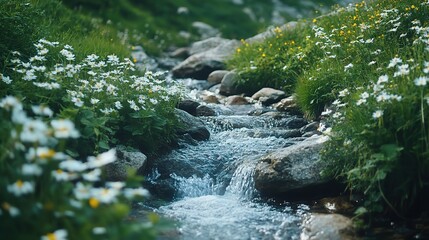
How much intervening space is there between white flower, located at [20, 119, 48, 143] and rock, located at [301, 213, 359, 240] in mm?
2381

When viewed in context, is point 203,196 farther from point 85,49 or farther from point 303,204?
point 85,49

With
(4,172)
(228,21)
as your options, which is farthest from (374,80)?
(228,21)

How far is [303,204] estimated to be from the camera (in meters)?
5.24

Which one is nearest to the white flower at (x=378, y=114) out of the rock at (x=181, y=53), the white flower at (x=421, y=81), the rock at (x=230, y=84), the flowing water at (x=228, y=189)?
the white flower at (x=421, y=81)

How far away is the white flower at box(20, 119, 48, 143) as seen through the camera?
2.80 m

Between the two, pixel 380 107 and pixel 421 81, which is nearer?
pixel 421 81

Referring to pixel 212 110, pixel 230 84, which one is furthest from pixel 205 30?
A: pixel 212 110

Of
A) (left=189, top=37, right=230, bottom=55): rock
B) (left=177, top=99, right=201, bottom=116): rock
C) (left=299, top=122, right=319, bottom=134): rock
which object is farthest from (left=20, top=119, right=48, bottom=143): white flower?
(left=189, top=37, right=230, bottom=55): rock

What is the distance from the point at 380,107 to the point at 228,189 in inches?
75.4

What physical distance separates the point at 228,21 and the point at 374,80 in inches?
467

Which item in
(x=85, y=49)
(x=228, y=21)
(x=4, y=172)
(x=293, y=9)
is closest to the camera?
(x=4, y=172)

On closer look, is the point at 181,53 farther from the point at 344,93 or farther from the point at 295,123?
the point at 344,93

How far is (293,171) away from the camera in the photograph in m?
5.30

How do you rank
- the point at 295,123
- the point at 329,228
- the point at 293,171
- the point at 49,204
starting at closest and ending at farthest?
the point at 49,204, the point at 329,228, the point at 293,171, the point at 295,123
